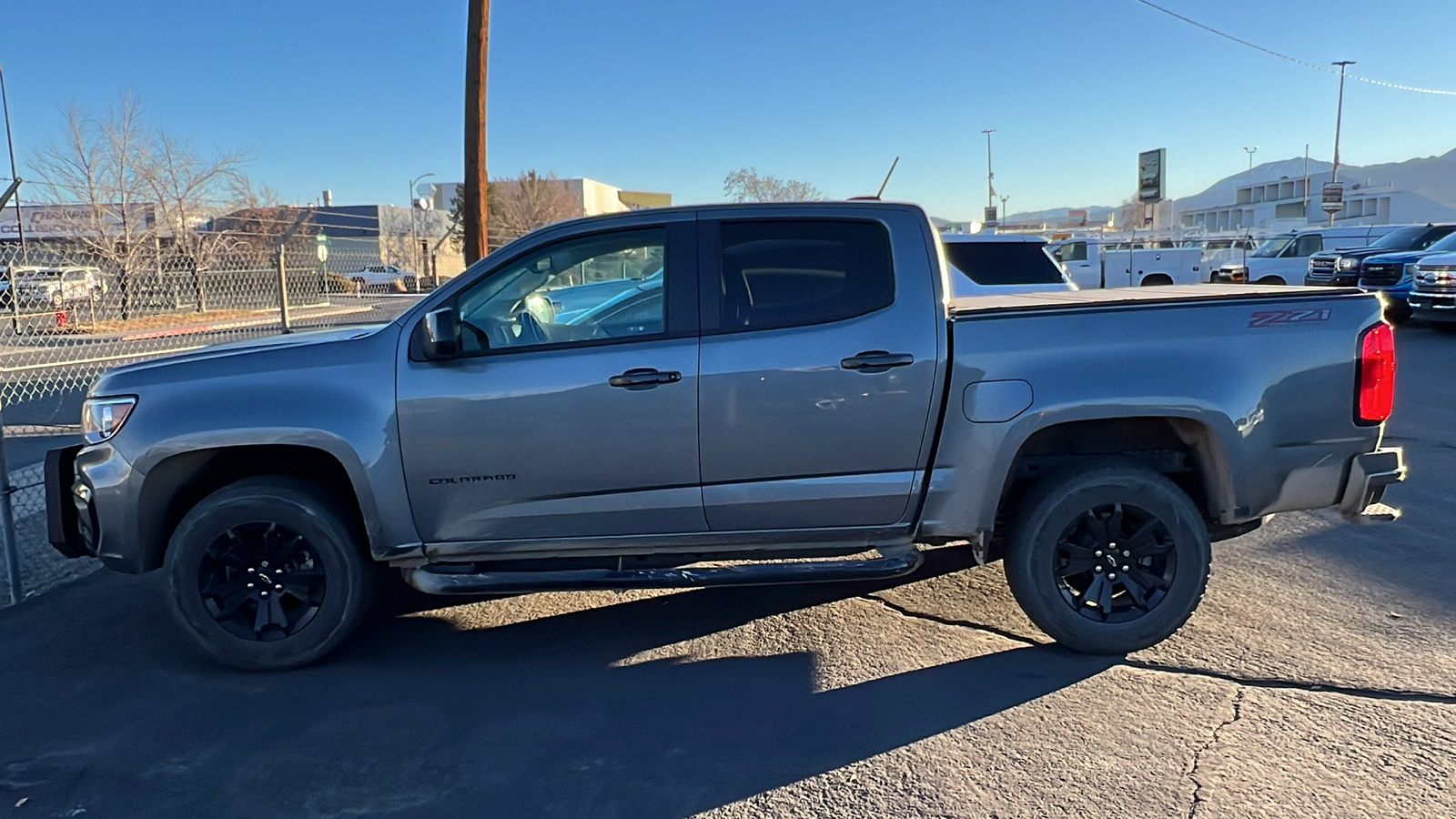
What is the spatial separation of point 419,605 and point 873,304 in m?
2.83

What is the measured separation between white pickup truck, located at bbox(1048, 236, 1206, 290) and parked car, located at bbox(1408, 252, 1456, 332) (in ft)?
26.3

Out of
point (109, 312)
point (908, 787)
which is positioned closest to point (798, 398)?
point (908, 787)

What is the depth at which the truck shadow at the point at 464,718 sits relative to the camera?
3.28 meters

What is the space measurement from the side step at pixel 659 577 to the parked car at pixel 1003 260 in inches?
244

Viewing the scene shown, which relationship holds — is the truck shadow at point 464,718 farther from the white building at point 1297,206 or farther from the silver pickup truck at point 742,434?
the white building at point 1297,206

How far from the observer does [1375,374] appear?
402 centimetres

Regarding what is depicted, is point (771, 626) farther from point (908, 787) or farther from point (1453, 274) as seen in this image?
point (1453, 274)

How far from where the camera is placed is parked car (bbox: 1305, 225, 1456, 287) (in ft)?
63.7

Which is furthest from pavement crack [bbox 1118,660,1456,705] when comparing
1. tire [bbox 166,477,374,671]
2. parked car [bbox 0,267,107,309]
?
parked car [bbox 0,267,107,309]

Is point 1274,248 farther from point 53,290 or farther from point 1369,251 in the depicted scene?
point 53,290

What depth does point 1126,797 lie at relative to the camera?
124 inches

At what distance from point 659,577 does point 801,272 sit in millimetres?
1460

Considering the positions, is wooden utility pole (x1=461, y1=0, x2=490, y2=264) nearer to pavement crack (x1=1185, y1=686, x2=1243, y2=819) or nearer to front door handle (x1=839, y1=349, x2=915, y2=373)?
front door handle (x1=839, y1=349, x2=915, y2=373)

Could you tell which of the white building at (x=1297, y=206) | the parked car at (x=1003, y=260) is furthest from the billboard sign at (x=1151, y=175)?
the parked car at (x=1003, y=260)
